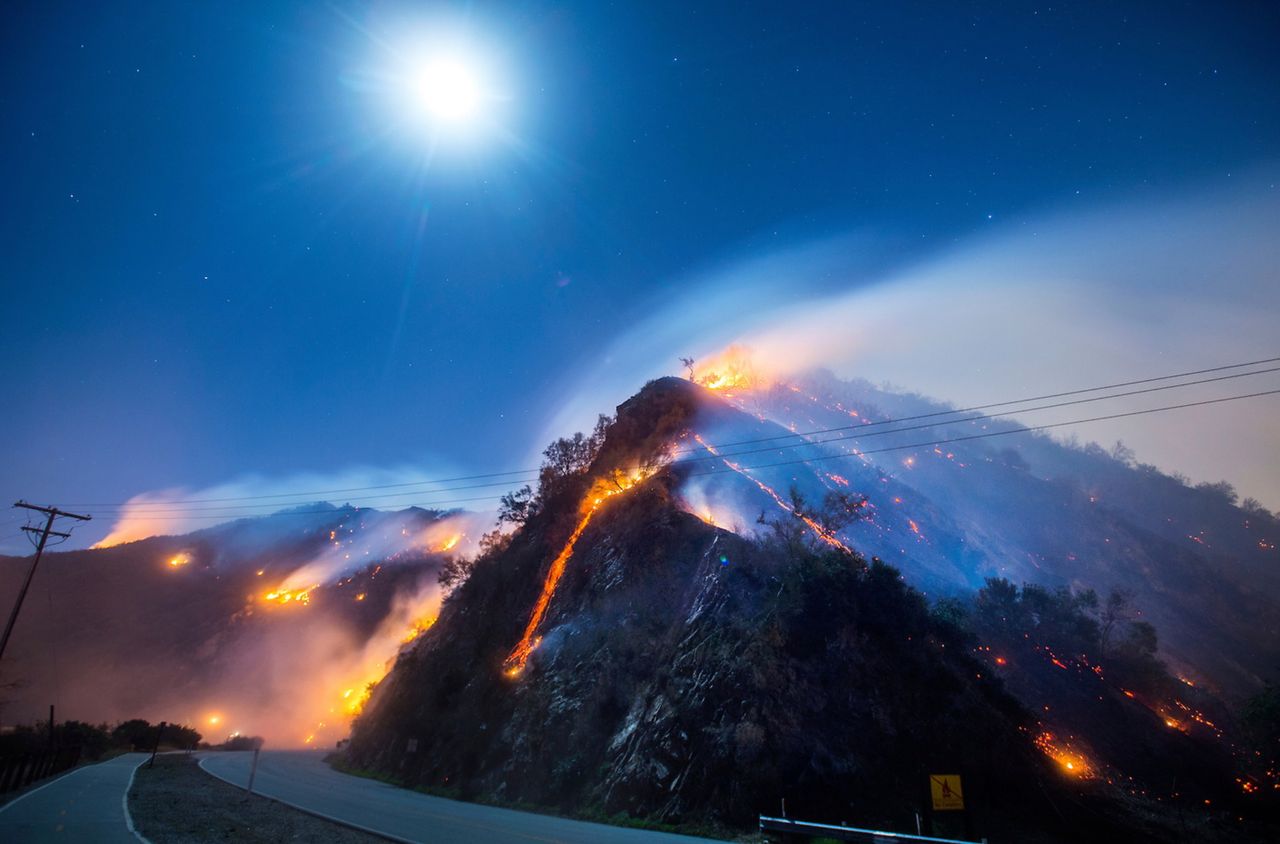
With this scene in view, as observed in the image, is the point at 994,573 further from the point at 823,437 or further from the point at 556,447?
the point at 556,447

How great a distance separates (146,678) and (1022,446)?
251 metres

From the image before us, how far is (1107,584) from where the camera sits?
93.9 meters

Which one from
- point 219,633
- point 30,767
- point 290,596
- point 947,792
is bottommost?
point 219,633

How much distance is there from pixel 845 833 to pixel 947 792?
101 inches

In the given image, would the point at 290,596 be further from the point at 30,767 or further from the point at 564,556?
the point at 564,556

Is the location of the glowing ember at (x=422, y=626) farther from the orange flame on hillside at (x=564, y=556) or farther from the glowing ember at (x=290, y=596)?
the glowing ember at (x=290, y=596)

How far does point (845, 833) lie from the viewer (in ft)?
40.3

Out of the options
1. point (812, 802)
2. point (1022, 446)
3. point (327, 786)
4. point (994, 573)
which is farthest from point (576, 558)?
point (1022, 446)

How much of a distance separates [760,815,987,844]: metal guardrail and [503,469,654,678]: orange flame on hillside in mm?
25190

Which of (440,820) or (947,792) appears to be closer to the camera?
(947,792)

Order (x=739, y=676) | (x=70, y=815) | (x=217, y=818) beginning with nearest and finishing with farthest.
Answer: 1. (x=70, y=815)
2. (x=217, y=818)
3. (x=739, y=676)

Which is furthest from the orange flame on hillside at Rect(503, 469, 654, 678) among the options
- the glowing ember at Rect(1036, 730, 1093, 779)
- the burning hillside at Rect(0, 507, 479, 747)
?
the burning hillside at Rect(0, 507, 479, 747)

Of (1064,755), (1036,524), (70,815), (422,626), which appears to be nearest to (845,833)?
(70,815)

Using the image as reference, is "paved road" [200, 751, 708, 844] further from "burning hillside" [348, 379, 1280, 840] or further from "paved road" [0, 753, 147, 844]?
"paved road" [0, 753, 147, 844]
